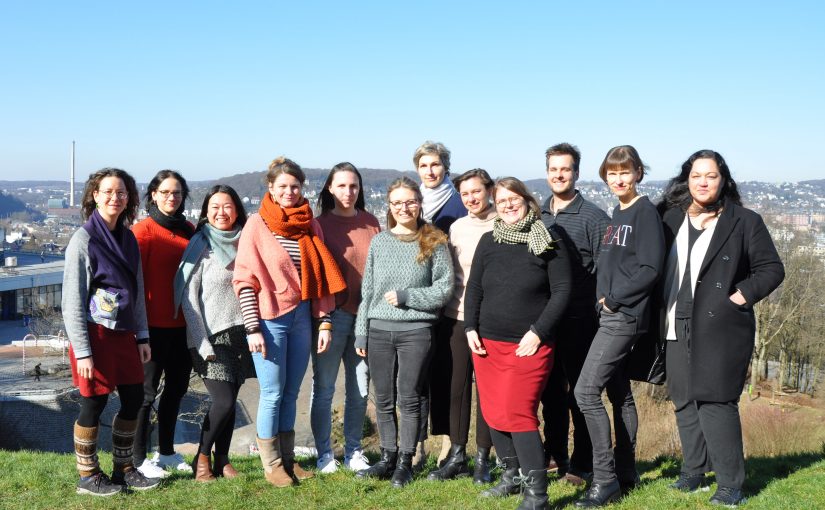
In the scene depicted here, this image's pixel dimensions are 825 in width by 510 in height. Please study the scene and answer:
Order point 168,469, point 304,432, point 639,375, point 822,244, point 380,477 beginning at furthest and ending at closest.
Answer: point 822,244 → point 304,432 → point 168,469 → point 380,477 → point 639,375

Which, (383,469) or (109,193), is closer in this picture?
(109,193)

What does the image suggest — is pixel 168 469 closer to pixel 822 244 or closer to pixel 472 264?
pixel 472 264

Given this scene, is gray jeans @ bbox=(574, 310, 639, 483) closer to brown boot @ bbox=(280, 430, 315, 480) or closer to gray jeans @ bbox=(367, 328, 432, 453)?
gray jeans @ bbox=(367, 328, 432, 453)

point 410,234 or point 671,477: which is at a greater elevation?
point 410,234

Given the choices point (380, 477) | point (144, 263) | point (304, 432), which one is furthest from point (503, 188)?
point (304, 432)

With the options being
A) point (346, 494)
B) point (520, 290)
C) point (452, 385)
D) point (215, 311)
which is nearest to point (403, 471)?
point (346, 494)

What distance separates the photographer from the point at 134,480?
482 cm

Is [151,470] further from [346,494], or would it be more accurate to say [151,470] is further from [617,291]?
[617,291]

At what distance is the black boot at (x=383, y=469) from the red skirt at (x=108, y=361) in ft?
5.61

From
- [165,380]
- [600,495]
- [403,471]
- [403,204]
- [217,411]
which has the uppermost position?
[403,204]

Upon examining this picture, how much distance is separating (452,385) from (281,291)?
143cm

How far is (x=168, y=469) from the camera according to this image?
535cm

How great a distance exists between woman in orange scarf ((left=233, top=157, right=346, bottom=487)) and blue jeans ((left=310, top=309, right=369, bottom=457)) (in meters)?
0.15

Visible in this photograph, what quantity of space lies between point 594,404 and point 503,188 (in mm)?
1467
